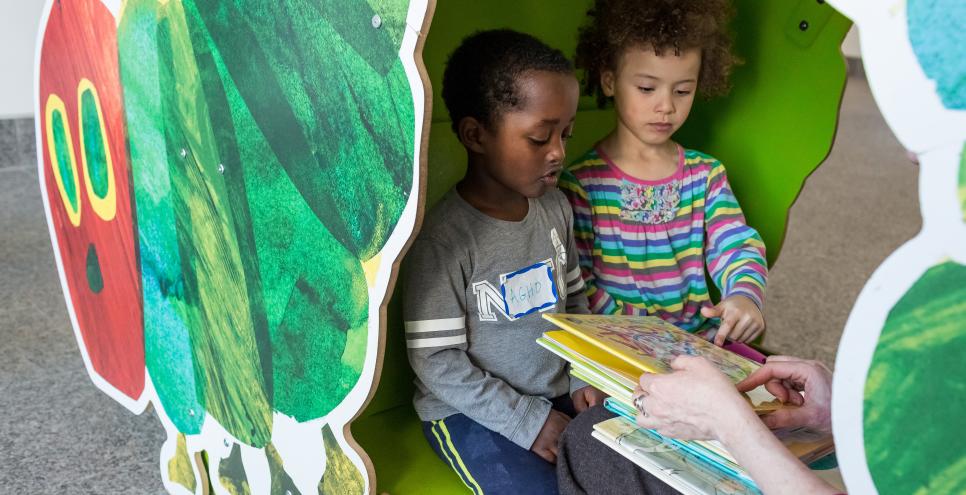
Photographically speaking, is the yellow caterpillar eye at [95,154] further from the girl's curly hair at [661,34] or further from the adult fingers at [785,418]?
the adult fingers at [785,418]

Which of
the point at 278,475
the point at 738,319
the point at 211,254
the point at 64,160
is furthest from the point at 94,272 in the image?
the point at 738,319

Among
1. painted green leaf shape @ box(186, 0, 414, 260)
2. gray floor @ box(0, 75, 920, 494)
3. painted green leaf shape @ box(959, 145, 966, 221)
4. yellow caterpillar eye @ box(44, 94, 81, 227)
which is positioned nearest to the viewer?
painted green leaf shape @ box(959, 145, 966, 221)

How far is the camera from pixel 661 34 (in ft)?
4.80

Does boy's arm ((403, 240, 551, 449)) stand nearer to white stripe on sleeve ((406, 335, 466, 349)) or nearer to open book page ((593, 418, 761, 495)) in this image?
white stripe on sleeve ((406, 335, 466, 349))

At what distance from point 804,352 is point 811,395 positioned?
1472 mm

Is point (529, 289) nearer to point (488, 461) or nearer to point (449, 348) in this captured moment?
point (449, 348)

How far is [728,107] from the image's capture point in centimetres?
171

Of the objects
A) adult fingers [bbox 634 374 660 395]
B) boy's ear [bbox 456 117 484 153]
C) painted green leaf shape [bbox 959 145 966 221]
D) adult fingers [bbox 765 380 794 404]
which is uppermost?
painted green leaf shape [bbox 959 145 966 221]

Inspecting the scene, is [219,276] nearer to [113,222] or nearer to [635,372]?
[113,222]

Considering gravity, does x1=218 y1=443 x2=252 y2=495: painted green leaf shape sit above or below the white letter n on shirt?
below

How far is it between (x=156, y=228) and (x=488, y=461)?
2.30ft

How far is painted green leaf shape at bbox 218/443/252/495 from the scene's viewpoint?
4.68 ft

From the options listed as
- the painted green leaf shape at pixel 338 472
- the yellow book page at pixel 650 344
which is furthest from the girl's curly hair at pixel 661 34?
the painted green leaf shape at pixel 338 472

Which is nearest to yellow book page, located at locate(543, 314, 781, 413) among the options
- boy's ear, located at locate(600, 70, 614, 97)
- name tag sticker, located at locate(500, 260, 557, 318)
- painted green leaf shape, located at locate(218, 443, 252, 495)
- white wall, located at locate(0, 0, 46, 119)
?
name tag sticker, located at locate(500, 260, 557, 318)
